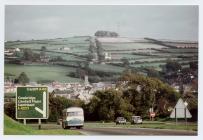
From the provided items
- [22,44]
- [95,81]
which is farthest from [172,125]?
[22,44]

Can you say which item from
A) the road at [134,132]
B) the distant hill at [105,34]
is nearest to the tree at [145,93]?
the road at [134,132]

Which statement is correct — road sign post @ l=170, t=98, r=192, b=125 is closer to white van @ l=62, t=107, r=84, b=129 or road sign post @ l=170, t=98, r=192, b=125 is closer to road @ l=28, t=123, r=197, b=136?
road @ l=28, t=123, r=197, b=136

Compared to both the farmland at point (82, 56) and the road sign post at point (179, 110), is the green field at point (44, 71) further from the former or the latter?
the road sign post at point (179, 110)

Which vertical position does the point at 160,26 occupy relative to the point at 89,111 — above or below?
above

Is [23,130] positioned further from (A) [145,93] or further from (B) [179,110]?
(B) [179,110]

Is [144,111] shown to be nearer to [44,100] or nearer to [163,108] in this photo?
[163,108]

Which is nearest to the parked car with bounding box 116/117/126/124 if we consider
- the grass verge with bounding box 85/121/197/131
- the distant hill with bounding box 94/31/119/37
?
the grass verge with bounding box 85/121/197/131
